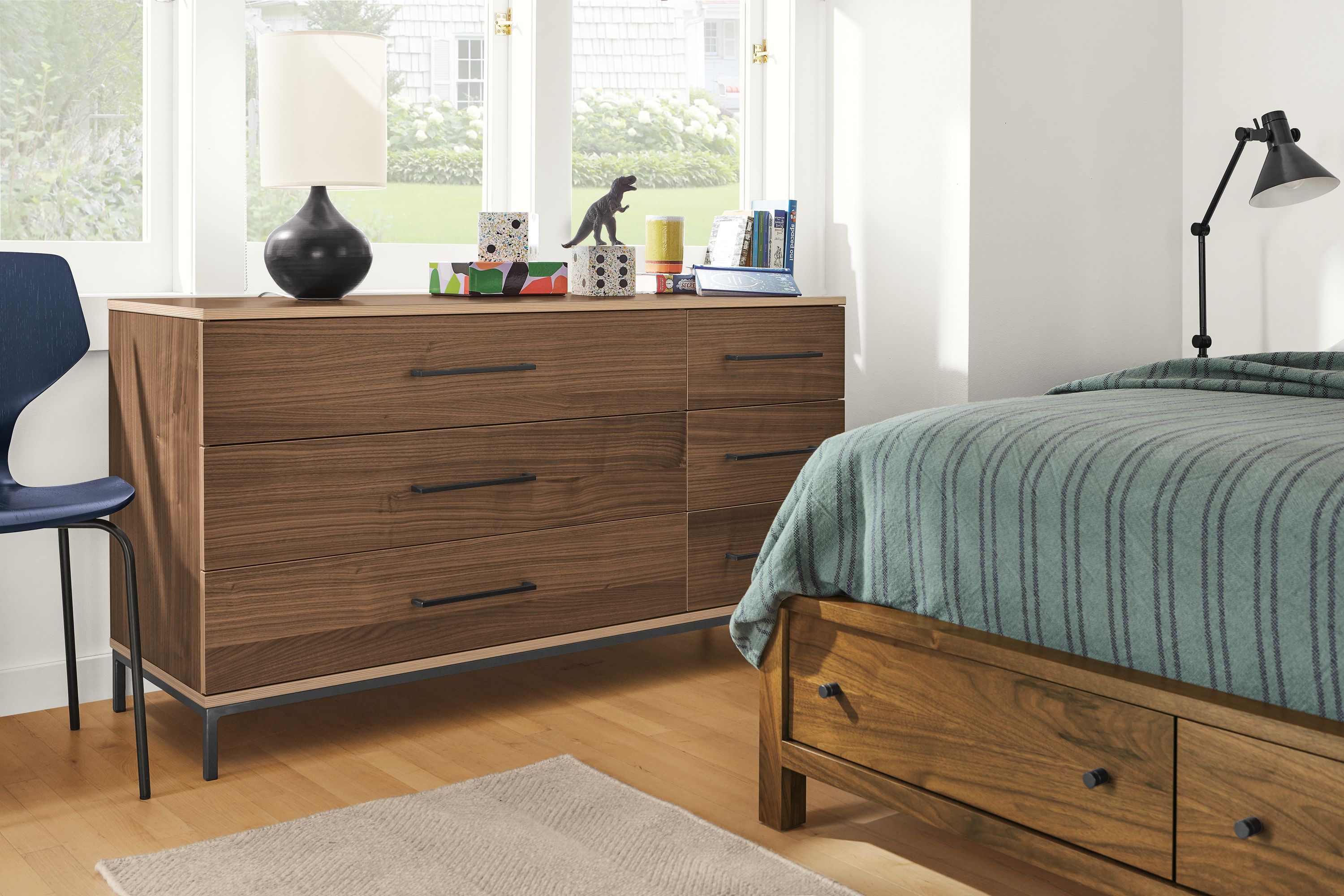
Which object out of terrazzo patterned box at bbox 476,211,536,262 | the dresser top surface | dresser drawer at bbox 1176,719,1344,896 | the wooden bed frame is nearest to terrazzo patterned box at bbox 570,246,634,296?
the dresser top surface

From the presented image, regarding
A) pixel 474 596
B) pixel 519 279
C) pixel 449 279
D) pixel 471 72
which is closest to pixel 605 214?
pixel 519 279

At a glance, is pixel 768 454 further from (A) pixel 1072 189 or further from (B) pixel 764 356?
(A) pixel 1072 189

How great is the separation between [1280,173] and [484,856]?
2.35 m

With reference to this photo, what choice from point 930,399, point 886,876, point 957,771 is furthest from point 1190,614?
point 930,399

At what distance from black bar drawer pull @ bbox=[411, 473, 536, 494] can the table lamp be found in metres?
0.41

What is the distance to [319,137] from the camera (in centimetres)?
230

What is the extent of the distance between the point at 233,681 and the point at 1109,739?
1.41 m

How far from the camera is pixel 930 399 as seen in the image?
323cm

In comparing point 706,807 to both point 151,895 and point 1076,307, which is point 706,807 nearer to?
point 151,895

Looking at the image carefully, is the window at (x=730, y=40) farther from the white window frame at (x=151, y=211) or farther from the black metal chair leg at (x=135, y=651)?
the black metal chair leg at (x=135, y=651)

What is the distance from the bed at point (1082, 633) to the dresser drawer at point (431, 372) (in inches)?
28.0

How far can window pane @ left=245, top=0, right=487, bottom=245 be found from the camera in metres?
2.79

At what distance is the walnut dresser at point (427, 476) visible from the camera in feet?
7.00

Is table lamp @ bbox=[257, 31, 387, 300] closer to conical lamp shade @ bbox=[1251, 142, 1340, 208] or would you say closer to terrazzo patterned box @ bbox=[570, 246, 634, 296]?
terrazzo patterned box @ bbox=[570, 246, 634, 296]
